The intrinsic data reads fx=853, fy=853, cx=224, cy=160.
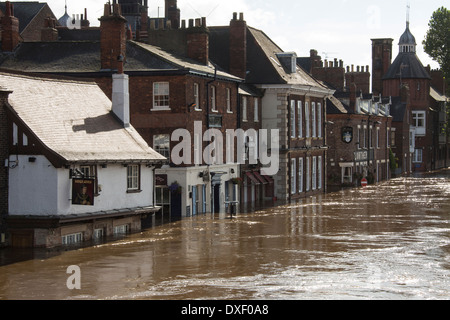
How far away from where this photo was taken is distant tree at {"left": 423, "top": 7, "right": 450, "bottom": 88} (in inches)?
3792

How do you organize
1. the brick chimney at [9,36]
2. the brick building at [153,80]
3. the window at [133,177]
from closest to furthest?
the window at [133,177], the brick building at [153,80], the brick chimney at [9,36]

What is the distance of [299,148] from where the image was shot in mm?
60156

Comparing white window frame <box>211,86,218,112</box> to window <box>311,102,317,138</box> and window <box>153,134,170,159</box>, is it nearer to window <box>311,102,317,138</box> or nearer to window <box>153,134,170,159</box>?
window <box>153,134,170,159</box>

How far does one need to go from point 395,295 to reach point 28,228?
14399 mm

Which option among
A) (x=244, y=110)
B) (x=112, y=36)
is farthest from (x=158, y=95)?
(x=244, y=110)

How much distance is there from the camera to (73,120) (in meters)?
34.7

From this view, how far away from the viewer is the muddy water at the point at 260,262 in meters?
23.6

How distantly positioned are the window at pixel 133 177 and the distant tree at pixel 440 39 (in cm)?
6641

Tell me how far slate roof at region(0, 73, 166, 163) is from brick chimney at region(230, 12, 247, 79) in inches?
717

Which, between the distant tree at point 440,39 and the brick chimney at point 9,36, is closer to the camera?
the brick chimney at point 9,36

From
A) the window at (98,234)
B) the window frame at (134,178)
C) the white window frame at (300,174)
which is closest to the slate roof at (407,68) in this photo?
the white window frame at (300,174)

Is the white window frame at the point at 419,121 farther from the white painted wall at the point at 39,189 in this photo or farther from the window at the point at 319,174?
the white painted wall at the point at 39,189

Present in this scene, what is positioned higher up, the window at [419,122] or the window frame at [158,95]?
the window at [419,122]

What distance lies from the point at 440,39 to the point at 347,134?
2959 cm
